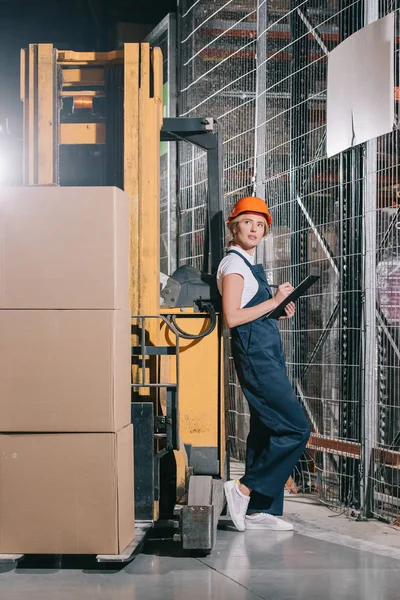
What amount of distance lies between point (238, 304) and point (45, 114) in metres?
1.46

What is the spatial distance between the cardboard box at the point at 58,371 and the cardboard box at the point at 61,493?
68mm

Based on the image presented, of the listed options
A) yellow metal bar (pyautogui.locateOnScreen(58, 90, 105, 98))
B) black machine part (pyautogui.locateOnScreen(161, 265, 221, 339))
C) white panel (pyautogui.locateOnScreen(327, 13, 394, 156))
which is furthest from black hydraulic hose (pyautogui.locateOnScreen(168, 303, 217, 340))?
white panel (pyautogui.locateOnScreen(327, 13, 394, 156))

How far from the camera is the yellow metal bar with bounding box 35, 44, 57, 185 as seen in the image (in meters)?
5.11

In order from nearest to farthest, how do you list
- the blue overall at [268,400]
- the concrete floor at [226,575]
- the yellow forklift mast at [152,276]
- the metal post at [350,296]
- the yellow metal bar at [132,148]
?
1. the concrete floor at [226,575]
2. the yellow forklift mast at [152,276]
3. the yellow metal bar at [132,148]
4. the blue overall at [268,400]
5. the metal post at [350,296]

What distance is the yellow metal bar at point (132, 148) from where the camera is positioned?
4.89 metres

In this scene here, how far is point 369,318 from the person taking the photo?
5.75 meters

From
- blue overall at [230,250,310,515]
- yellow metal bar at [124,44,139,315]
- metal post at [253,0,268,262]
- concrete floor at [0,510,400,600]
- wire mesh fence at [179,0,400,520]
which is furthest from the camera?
metal post at [253,0,268,262]

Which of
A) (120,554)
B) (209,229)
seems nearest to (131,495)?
(120,554)

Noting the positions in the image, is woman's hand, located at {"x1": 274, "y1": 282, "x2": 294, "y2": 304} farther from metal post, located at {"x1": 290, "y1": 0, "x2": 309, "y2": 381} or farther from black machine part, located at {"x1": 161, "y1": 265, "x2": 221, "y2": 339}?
metal post, located at {"x1": 290, "y1": 0, "x2": 309, "y2": 381}

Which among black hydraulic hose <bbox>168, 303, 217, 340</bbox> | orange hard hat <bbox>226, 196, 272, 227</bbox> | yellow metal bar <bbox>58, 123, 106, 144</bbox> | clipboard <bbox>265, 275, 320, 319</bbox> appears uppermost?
yellow metal bar <bbox>58, 123, 106, 144</bbox>

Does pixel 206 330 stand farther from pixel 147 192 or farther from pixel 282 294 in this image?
pixel 147 192

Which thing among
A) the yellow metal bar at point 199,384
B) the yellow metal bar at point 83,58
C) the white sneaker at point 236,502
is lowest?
the white sneaker at point 236,502

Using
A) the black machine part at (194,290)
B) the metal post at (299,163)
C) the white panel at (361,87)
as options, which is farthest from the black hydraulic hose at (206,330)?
the metal post at (299,163)

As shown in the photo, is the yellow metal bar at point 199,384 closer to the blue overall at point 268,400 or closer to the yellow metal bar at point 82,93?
the blue overall at point 268,400
